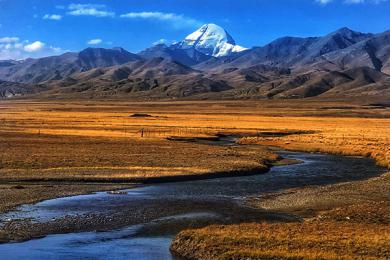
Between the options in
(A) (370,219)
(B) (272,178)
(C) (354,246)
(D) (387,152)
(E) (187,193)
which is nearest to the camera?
(C) (354,246)

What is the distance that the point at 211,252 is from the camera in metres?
24.3

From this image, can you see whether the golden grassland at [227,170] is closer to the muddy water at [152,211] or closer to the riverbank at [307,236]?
the riverbank at [307,236]

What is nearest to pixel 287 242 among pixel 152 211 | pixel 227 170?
pixel 152 211

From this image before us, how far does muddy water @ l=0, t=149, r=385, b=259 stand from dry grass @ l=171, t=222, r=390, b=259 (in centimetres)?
156

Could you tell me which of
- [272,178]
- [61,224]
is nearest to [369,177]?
[272,178]

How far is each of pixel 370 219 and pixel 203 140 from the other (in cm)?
5904

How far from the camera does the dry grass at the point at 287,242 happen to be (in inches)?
910

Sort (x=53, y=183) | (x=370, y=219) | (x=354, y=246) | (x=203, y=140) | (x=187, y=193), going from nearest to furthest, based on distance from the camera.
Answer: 1. (x=354, y=246)
2. (x=370, y=219)
3. (x=187, y=193)
4. (x=53, y=183)
5. (x=203, y=140)

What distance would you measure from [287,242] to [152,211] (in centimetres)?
1178

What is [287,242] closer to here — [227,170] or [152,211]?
[152,211]

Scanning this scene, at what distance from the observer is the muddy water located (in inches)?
1016

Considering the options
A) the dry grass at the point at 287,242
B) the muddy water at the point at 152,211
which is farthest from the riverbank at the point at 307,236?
the muddy water at the point at 152,211

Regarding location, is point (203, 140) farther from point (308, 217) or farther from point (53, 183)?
point (308, 217)

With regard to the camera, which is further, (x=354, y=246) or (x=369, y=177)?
(x=369, y=177)
